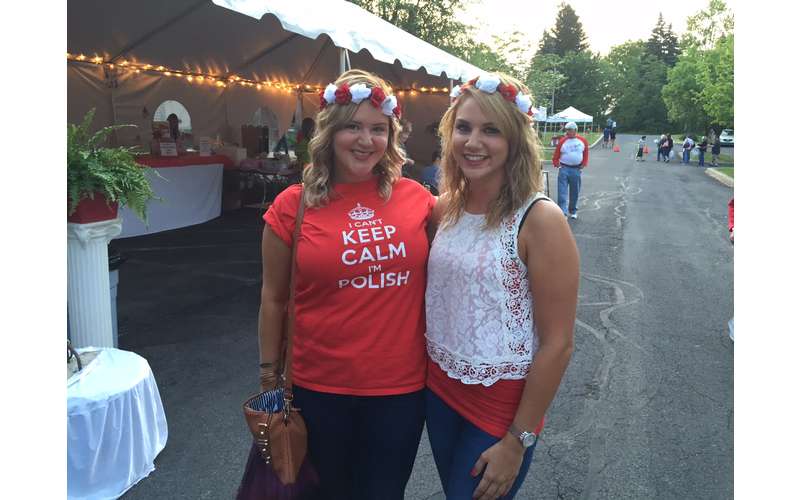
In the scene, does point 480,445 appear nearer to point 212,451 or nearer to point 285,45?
point 212,451

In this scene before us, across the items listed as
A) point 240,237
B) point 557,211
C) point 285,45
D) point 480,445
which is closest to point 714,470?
point 480,445

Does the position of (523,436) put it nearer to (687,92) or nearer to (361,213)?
(361,213)

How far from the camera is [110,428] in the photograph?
→ 2.66 metres

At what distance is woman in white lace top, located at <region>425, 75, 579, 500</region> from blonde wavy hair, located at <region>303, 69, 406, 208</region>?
352 mm

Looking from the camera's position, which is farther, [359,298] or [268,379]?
[268,379]

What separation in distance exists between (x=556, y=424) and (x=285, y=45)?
1071 cm

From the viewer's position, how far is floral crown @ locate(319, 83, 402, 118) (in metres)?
1.84

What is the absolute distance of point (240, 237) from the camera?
8.60 meters

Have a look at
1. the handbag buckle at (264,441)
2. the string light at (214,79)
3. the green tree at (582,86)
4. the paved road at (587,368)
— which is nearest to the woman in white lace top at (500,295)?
the handbag buckle at (264,441)

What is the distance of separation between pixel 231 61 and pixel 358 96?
10808 millimetres

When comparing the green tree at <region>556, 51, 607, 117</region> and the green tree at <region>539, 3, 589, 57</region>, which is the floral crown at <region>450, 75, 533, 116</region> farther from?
the green tree at <region>539, 3, 589, 57</region>

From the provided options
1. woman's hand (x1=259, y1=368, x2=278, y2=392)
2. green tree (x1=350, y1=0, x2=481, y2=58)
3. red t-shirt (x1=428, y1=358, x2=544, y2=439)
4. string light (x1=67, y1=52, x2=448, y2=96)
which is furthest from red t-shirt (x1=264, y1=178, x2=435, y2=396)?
green tree (x1=350, y1=0, x2=481, y2=58)

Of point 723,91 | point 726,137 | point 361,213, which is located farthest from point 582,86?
point 361,213

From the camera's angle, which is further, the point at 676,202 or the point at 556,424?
the point at 676,202
